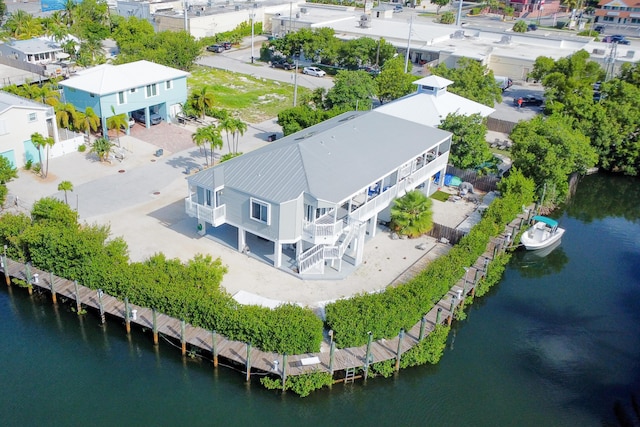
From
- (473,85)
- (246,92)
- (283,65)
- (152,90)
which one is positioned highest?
(473,85)

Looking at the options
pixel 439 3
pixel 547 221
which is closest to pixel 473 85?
pixel 547 221

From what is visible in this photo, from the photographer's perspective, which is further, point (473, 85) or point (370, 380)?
point (473, 85)

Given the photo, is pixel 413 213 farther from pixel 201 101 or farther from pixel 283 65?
pixel 283 65

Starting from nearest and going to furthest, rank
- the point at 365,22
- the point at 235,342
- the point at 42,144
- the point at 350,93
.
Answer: the point at 235,342, the point at 42,144, the point at 350,93, the point at 365,22

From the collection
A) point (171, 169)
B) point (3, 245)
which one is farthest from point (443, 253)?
point (3, 245)

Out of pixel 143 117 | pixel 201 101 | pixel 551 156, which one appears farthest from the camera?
pixel 201 101

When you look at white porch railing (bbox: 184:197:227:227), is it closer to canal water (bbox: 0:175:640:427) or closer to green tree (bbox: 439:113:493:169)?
canal water (bbox: 0:175:640:427)

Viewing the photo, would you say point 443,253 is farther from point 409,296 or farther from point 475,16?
point 475,16
